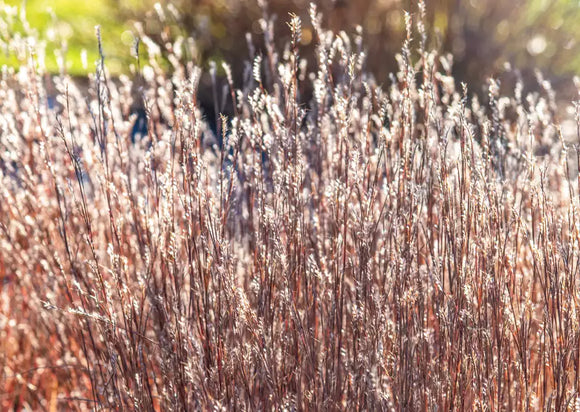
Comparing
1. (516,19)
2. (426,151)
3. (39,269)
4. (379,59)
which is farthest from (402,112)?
(516,19)

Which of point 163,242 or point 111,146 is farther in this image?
point 111,146

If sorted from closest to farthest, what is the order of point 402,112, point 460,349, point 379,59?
1. point 460,349
2. point 402,112
3. point 379,59

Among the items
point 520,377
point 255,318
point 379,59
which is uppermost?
point 379,59

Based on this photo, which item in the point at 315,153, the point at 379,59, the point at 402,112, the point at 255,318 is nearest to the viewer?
the point at 255,318

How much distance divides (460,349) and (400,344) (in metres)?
0.17

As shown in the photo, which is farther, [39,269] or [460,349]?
[39,269]

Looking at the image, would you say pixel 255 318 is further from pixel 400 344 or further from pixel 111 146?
pixel 111 146

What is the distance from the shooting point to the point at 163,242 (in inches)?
74.1

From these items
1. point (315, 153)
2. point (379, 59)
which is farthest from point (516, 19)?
point (315, 153)

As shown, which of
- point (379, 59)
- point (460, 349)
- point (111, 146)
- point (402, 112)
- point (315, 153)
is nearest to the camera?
point (460, 349)

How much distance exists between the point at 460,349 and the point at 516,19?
261 inches

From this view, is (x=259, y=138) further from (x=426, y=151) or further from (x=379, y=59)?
(x=379, y=59)

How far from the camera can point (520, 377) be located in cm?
171

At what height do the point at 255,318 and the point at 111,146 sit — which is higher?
the point at 111,146
